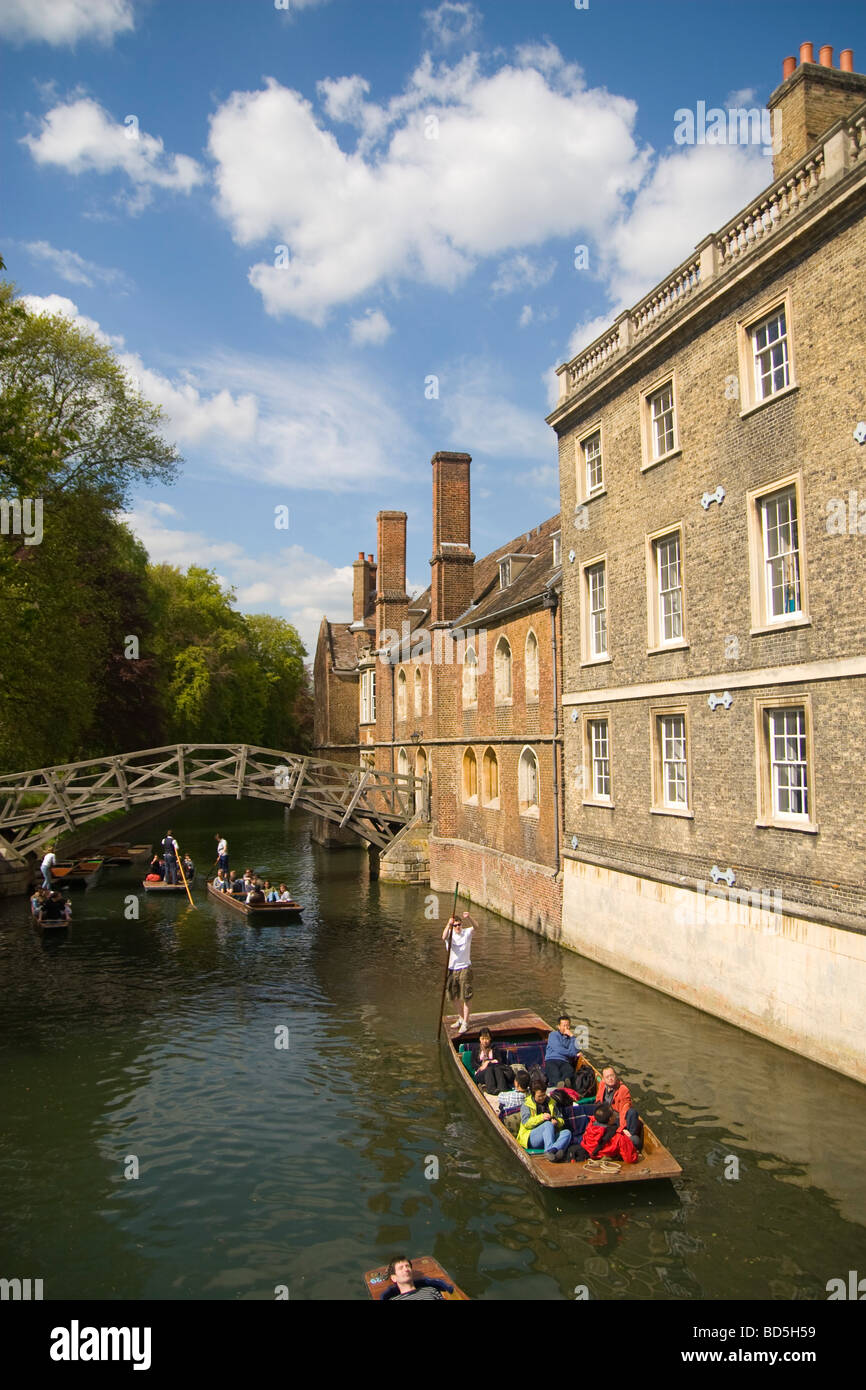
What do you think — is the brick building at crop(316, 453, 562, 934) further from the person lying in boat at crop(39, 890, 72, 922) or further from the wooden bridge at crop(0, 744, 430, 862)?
the person lying in boat at crop(39, 890, 72, 922)

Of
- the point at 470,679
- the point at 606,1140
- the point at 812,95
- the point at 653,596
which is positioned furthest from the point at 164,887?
the point at 812,95

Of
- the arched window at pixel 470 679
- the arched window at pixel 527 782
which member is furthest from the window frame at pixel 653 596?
the arched window at pixel 470 679

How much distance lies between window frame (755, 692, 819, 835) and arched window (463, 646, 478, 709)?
14.1 meters

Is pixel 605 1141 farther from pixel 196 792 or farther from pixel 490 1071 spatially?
pixel 196 792

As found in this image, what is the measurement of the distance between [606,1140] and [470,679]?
18.9 m

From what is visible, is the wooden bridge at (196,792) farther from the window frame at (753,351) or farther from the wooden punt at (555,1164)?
the window frame at (753,351)

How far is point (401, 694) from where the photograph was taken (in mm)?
35156

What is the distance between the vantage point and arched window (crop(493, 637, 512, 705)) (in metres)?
24.8

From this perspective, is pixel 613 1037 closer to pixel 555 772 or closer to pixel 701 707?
pixel 701 707

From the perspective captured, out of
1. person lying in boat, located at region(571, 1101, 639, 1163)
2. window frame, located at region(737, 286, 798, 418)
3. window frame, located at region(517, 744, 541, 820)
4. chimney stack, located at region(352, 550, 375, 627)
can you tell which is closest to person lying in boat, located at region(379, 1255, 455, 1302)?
person lying in boat, located at region(571, 1101, 639, 1163)

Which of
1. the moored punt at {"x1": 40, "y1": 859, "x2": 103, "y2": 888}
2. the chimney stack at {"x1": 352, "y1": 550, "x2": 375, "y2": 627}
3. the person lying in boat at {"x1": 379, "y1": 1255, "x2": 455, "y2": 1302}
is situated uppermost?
the chimney stack at {"x1": 352, "y1": 550, "x2": 375, "y2": 627}

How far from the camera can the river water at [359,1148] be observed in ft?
27.1

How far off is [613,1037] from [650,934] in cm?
279

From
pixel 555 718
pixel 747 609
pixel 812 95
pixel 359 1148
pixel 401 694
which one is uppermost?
pixel 812 95
